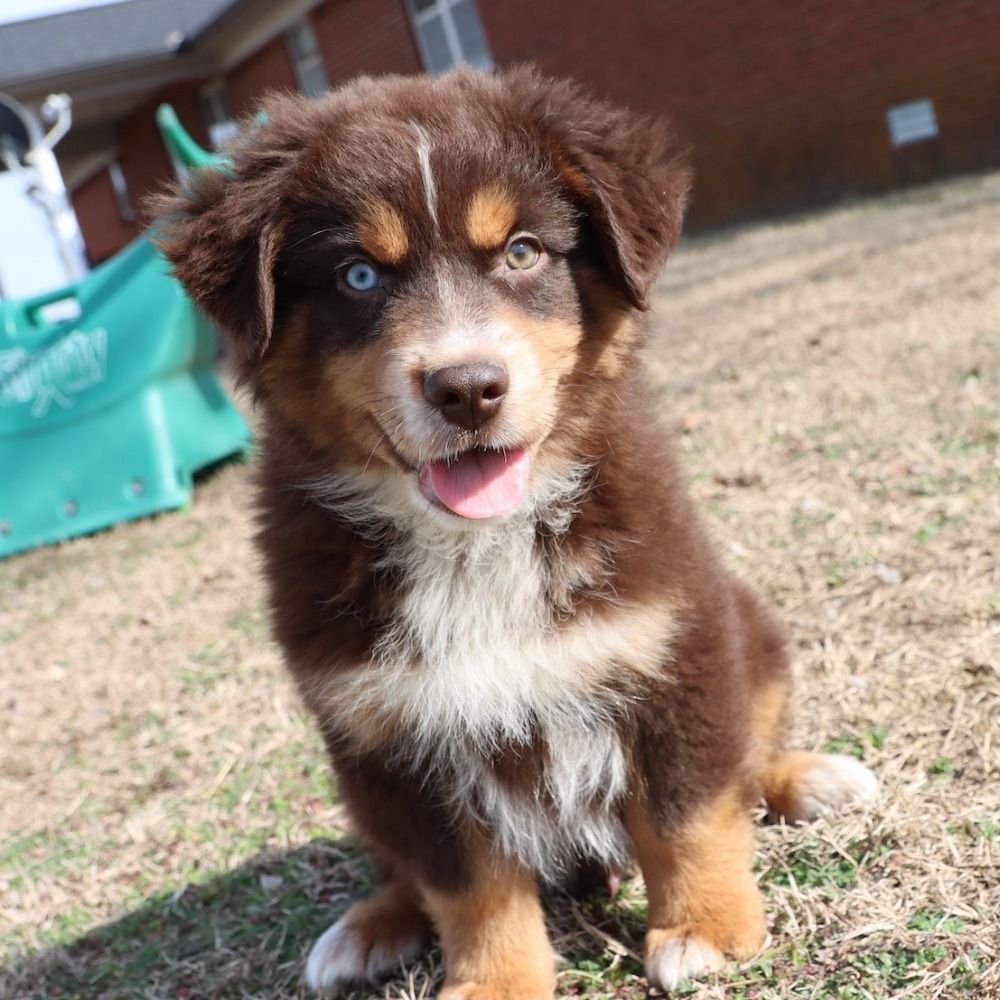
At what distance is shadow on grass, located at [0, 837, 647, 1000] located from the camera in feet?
9.10

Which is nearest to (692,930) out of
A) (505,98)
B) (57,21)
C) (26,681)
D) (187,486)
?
(505,98)

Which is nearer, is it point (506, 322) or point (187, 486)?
point (506, 322)

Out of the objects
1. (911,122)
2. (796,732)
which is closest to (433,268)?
(796,732)

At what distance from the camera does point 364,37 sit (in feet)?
66.1

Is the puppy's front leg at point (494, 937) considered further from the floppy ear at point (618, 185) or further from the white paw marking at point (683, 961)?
the floppy ear at point (618, 185)

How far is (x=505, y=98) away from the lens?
268 cm

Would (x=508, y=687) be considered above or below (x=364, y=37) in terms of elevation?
below

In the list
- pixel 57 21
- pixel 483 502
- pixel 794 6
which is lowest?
pixel 483 502

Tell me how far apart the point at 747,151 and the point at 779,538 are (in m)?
12.3

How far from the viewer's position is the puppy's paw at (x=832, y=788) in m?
2.89

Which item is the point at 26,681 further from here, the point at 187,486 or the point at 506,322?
the point at 506,322

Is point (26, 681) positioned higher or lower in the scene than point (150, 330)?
lower

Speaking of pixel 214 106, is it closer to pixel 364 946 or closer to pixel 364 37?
pixel 364 37

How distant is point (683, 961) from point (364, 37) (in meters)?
20.0
